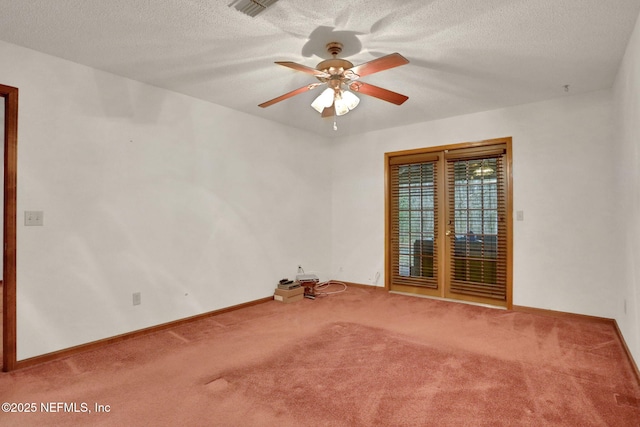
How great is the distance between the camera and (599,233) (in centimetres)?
368

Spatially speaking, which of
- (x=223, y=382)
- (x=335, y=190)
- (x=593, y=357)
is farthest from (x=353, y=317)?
(x=335, y=190)

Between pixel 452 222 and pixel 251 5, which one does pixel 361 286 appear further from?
pixel 251 5

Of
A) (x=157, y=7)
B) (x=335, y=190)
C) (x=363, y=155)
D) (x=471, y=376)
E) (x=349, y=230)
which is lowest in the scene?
(x=471, y=376)

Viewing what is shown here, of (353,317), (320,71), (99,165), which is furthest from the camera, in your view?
(353,317)

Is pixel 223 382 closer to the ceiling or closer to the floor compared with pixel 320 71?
closer to the floor

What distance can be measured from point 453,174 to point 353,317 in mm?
2386

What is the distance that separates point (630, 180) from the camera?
269 cm

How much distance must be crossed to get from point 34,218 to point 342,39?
2.81m

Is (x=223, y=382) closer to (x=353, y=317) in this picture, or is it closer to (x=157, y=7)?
(x=353, y=317)

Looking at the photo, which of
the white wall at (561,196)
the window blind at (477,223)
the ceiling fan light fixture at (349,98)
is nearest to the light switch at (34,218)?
the ceiling fan light fixture at (349,98)

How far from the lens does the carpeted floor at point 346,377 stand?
200cm

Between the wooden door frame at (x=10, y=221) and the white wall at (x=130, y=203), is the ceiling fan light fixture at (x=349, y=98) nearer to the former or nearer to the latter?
the white wall at (x=130, y=203)

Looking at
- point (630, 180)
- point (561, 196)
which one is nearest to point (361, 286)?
point (561, 196)

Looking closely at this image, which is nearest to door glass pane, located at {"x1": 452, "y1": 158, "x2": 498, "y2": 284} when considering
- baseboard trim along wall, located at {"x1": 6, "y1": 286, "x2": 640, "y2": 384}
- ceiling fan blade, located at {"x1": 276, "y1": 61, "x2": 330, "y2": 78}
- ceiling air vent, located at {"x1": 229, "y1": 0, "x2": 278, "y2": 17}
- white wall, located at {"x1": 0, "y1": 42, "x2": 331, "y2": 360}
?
baseboard trim along wall, located at {"x1": 6, "y1": 286, "x2": 640, "y2": 384}
